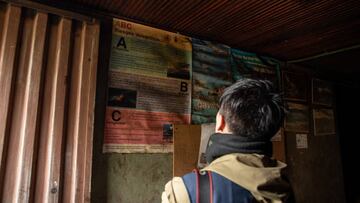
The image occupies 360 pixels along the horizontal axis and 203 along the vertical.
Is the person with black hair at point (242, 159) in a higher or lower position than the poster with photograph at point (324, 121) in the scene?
lower

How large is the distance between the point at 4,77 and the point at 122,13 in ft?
2.47

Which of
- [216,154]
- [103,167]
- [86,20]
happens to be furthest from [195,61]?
[216,154]

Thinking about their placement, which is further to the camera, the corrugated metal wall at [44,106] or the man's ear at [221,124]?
the corrugated metal wall at [44,106]

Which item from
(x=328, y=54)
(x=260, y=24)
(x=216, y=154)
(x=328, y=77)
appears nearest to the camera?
(x=216, y=154)

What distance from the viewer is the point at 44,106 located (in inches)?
59.7

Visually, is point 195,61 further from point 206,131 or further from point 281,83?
point 281,83

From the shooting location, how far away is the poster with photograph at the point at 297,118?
2.74m

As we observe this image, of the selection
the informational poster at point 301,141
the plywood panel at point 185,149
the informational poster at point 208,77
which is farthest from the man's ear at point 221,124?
the informational poster at point 301,141

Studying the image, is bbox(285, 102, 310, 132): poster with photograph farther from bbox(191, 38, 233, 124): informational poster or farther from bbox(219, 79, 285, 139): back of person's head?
bbox(219, 79, 285, 139): back of person's head

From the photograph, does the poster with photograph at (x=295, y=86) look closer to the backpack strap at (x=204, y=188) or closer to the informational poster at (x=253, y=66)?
the informational poster at (x=253, y=66)

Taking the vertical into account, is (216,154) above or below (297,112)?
below

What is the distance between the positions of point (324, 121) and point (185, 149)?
1810 millimetres

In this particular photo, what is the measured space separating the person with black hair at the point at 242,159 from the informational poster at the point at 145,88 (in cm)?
98

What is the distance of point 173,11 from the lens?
177cm
